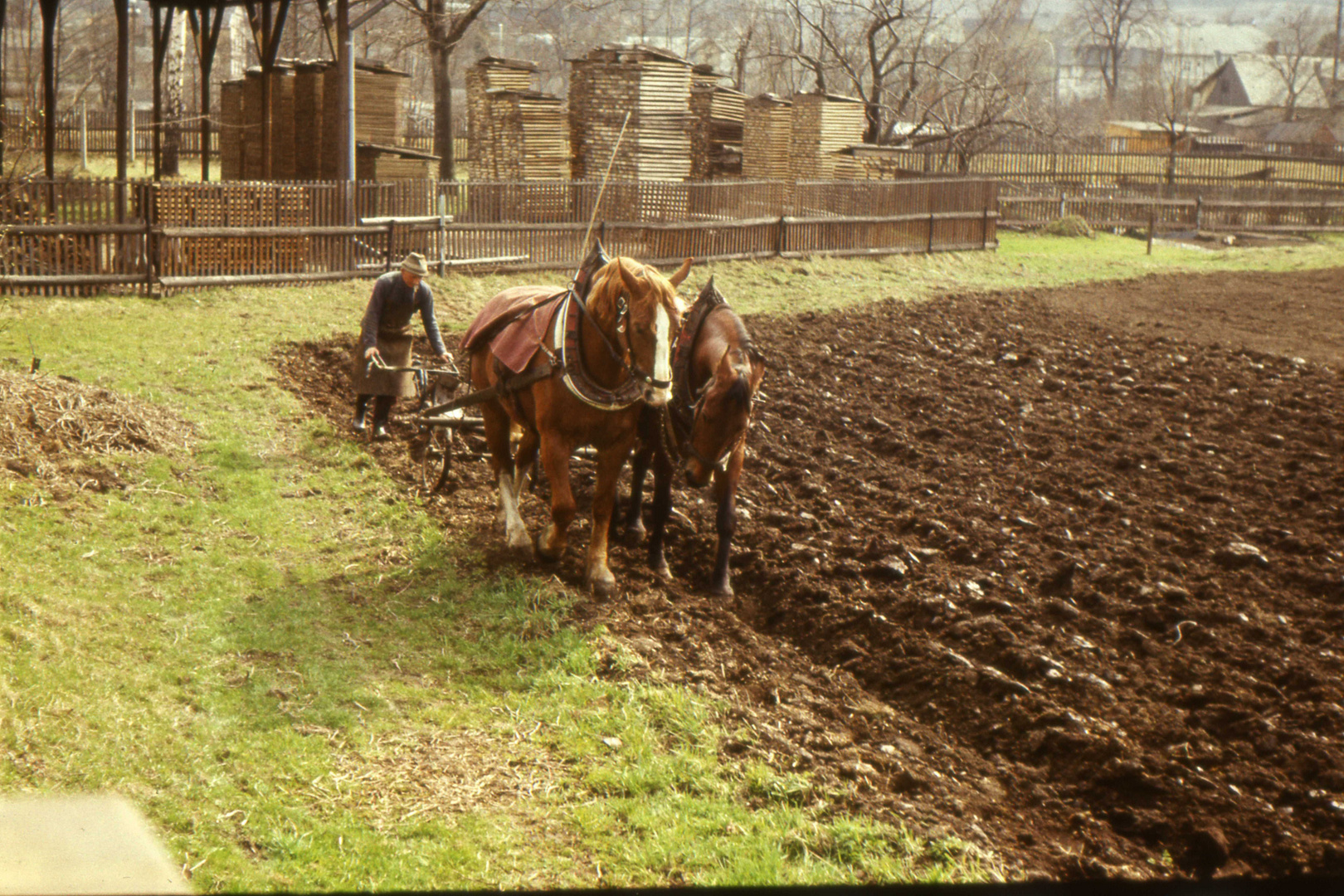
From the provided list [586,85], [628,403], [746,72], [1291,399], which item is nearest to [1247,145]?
[746,72]

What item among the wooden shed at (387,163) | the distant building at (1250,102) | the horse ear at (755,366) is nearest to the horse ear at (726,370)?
the horse ear at (755,366)

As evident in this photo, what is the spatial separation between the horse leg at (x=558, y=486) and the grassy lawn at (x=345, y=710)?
31 cm

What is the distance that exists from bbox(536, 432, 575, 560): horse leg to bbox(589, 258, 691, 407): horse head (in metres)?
0.76

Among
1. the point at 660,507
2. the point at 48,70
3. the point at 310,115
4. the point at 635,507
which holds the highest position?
the point at 310,115

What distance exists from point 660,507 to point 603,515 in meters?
0.58

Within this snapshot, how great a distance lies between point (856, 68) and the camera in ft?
155

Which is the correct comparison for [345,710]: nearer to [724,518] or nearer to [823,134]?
[724,518]

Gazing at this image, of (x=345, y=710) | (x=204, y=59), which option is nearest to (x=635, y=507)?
(x=345, y=710)

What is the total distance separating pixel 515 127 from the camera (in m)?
25.5

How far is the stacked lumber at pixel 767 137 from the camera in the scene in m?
28.8

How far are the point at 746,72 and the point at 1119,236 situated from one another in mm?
41522

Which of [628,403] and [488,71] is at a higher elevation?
[488,71]

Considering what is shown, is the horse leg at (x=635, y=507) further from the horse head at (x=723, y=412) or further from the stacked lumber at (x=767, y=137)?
the stacked lumber at (x=767, y=137)

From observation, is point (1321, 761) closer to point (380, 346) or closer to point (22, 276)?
point (380, 346)
